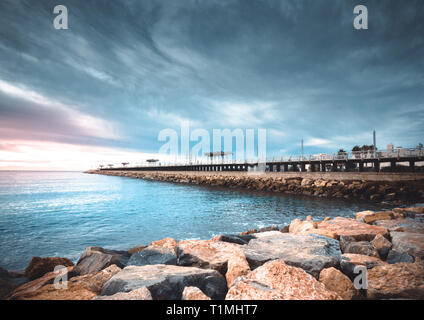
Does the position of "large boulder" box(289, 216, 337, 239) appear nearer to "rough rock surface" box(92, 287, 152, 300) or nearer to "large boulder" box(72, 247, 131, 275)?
"rough rock surface" box(92, 287, 152, 300)

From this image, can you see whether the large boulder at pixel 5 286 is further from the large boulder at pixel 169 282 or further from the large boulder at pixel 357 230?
the large boulder at pixel 357 230

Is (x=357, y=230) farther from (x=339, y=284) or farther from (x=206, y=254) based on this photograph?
(x=206, y=254)

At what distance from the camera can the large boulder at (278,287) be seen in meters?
2.61

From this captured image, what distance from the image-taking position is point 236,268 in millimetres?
3533

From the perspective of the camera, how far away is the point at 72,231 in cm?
1108

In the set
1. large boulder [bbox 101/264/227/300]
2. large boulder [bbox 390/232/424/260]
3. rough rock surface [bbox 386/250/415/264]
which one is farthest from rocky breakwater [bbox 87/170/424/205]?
large boulder [bbox 101/264/227/300]

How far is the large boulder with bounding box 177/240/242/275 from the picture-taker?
3.96 m

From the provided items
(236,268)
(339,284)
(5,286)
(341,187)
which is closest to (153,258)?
(236,268)

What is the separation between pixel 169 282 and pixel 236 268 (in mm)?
1229

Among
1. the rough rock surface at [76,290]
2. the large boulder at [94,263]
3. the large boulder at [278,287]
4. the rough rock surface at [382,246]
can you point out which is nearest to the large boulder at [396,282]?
the large boulder at [278,287]

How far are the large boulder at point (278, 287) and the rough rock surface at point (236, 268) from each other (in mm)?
439
